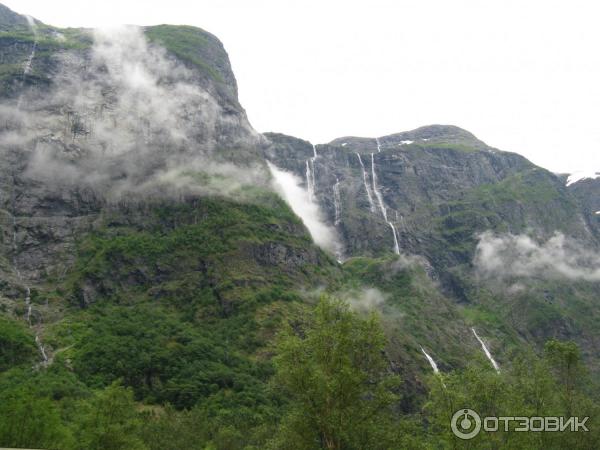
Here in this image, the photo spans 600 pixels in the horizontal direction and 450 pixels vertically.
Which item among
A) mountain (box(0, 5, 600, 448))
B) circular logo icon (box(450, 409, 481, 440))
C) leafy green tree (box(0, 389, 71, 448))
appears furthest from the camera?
mountain (box(0, 5, 600, 448))

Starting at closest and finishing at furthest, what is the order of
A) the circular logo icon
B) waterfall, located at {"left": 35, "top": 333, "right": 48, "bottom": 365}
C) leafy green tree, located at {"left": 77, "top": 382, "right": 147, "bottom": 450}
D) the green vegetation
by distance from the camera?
the circular logo icon, leafy green tree, located at {"left": 77, "top": 382, "right": 147, "bottom": 450}, the green vegetation, waterfall, located at {"left": 35, "top": 333, "right": 48, "bottom": 365}

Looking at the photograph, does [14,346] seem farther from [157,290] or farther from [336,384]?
[336,384]

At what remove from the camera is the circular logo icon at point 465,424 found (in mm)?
41500

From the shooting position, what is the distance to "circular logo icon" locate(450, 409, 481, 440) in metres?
41.5

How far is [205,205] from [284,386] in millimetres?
142626

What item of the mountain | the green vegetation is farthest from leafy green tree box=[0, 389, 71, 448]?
the green vegetation

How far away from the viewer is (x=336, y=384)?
4128 centimetres

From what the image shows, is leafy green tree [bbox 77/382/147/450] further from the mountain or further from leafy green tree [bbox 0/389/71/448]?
the mountain

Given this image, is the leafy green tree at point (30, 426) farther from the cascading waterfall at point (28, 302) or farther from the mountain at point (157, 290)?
the cascading waterfall at point (28, 302)

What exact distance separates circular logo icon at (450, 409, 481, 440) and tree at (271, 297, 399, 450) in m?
4.63

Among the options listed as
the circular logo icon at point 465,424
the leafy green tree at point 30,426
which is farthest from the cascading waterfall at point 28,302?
the circular logo icon at point 465,424

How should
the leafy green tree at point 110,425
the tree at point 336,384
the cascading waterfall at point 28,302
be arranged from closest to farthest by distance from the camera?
1. the tree at point 336,384
2. the leafy green tree at point 110,425
3. the cascading waterfall at point 28,302

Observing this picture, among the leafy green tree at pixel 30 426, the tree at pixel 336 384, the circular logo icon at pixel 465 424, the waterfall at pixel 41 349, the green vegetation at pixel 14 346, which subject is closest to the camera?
the circular logo icon at pixel 465 424

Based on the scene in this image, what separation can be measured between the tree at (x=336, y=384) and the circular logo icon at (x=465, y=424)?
15.2 ft
